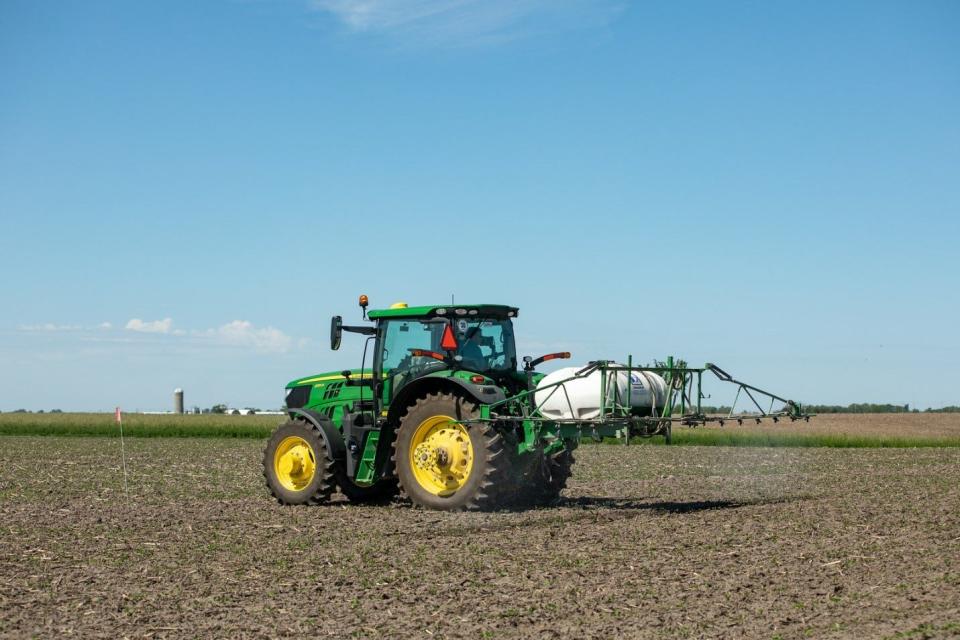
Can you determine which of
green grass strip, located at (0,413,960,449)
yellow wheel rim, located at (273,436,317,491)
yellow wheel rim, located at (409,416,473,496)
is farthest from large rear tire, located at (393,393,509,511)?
green grass strip, located at (0,413,960,449)

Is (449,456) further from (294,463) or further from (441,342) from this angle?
(294,463)

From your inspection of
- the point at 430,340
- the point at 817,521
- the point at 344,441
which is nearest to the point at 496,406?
the point at 430,340

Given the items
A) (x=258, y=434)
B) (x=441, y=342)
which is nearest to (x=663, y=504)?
(x=441, y=342)

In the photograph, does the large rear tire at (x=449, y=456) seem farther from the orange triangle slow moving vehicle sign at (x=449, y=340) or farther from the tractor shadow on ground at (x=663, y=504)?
the tractor shadow on ground at (x=663, y=504)

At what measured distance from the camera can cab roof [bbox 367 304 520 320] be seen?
1373 centimetres

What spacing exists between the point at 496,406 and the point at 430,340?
1465 millimetres

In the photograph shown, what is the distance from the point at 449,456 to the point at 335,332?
216cm

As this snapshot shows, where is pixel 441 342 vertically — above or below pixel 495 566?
above

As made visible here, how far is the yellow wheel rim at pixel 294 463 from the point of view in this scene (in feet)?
48.5

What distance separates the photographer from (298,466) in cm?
1481

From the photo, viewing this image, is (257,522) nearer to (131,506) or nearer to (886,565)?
(131,506)

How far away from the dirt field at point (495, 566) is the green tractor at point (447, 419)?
19.2 inches

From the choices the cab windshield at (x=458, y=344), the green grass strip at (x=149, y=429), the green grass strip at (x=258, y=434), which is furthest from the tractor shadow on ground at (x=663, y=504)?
the green grass strip at (x=149, y=429)

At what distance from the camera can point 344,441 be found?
1440 cm
